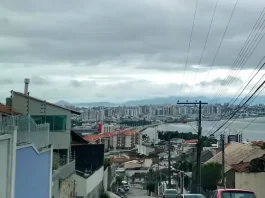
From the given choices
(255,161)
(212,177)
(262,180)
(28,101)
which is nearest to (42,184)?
(28,101)

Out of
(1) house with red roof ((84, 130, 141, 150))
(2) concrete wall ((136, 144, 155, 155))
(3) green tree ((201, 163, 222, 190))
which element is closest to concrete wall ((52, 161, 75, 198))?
(3) green tree ((201, 163, 222, 190))

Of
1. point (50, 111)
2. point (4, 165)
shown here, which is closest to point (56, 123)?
point (50, 111)

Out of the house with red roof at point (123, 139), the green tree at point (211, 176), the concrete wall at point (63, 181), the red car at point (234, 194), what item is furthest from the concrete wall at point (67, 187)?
the house with red roof at point (123, 139)

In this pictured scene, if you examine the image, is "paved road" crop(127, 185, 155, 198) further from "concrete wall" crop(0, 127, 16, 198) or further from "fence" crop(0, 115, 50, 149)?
"concrete wall" crop(0, 127, 16, 198)

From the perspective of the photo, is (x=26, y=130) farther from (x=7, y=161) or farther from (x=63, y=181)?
(x=63, y=181)

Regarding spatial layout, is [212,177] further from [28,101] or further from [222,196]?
[222,196]
